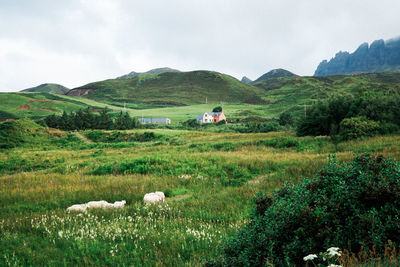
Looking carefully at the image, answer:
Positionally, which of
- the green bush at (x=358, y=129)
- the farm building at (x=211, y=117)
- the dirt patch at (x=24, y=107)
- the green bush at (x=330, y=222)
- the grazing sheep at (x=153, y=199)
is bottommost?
the grazing sheep at (x=153, y=199)

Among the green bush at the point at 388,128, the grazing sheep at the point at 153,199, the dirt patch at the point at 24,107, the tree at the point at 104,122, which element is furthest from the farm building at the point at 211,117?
the grazing sheep at the point at 153,199

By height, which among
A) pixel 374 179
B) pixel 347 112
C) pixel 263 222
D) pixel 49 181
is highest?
pixel 347 112

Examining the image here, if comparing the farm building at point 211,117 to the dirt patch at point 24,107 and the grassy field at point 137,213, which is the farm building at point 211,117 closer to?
the dirt patch at point 24,107

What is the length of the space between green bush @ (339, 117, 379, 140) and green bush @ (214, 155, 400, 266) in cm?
2238

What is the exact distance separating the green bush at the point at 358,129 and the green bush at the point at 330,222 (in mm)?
22376

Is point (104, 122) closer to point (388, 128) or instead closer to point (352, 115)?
point (352, 115)

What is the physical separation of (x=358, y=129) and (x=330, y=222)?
23.8 meters

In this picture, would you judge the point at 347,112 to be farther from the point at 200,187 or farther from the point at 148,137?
the point at 148,137

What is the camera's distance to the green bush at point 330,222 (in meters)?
3.41

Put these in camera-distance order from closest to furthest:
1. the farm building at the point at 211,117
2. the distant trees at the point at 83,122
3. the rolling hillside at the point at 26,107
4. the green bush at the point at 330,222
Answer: the green bush at the point at 330,222
the distant trees at the point at 83,122
the farm building at the point at 211,117
the rolling hillside at the point at 26,107

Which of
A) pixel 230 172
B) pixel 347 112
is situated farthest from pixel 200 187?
pixel 347 112

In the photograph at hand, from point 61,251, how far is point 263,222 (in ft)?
14.3

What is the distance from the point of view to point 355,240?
11.4ft

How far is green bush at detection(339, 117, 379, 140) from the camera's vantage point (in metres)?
23.3
